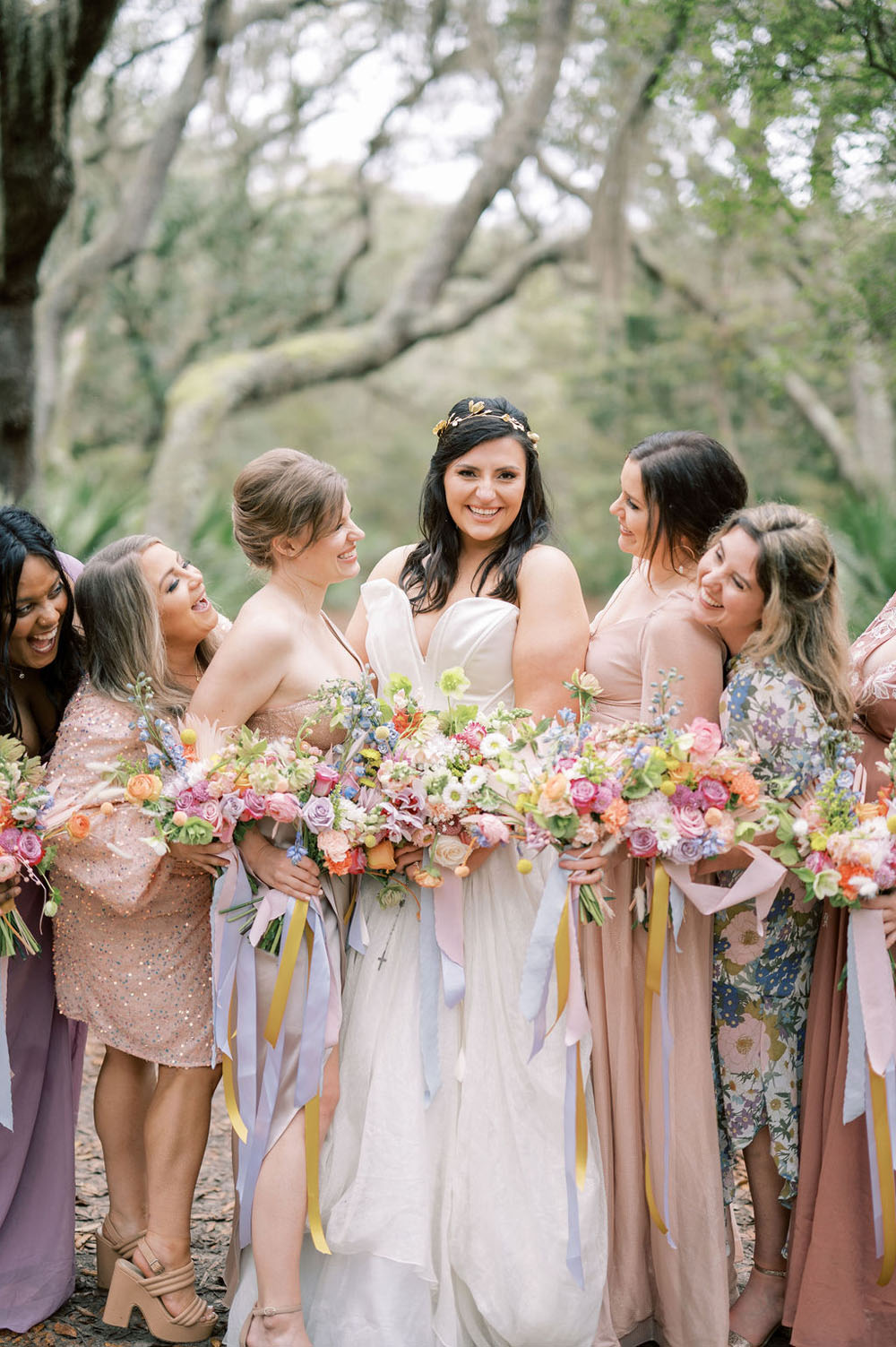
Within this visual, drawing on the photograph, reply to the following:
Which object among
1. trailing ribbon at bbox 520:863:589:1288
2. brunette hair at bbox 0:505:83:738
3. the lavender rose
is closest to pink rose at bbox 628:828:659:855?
trailing ribbon at bbox 520:863:589:1288

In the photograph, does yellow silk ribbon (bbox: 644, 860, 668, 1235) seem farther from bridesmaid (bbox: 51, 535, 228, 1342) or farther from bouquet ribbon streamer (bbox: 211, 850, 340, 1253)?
bridesmaid (bbox: 51, 535, 228, 1342)

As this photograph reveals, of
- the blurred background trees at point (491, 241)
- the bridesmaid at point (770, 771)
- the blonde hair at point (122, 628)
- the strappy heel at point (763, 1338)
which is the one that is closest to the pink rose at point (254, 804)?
the blonde hair at point (122, 628)

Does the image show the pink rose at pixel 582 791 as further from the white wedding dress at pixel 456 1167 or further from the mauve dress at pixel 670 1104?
the white wedding dress at pixel 456 1167

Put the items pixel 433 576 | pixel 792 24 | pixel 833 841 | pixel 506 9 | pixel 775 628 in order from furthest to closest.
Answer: pixel 506 9
pixel 792 24
pixel 433 576
pixel 775 628
pixel 833 841

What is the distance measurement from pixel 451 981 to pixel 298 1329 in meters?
0.95

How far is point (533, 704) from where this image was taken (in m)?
3.54

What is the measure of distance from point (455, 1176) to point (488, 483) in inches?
76.6

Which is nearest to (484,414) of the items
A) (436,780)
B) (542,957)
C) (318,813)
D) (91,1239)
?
(436,780)

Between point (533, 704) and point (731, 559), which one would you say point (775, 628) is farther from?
point (533, 704)

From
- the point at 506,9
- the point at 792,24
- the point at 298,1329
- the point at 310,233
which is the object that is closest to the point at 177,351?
the point at 310,233

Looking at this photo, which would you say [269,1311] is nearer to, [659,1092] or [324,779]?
[659,1092]

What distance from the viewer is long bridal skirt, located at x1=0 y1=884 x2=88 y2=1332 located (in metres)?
3.62

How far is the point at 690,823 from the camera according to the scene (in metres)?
3.08

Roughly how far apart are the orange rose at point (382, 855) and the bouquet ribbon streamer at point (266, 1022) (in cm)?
22
